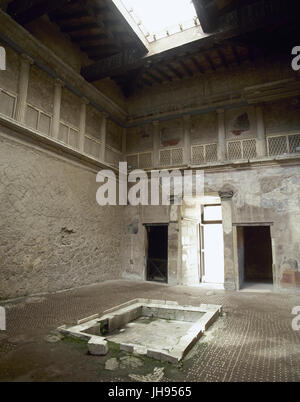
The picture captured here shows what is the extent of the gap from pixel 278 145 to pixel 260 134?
82 cm

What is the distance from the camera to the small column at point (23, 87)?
8023 millimetres

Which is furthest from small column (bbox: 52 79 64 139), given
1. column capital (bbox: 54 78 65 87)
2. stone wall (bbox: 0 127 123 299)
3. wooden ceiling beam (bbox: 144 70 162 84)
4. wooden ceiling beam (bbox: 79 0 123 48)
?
wooden ceiling beam (bbox: 144 70 162 84)

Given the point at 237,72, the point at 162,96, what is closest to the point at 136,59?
the point at 162,96

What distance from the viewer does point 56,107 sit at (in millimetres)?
9367

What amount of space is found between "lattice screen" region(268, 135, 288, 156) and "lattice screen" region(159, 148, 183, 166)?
3.62 m

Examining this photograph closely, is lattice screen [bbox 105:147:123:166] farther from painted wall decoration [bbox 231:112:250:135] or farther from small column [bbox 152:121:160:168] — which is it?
painted wall decoration [bbox 231:112:250:135]

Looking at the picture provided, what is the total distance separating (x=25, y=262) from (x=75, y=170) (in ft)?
12.1

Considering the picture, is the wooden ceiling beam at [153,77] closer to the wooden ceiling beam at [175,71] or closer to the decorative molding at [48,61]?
the wooden ceiling beam at [175,71]

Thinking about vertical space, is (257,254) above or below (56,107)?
below

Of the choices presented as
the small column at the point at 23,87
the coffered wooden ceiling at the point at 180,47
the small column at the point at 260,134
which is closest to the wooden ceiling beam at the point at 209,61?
the coffered wooden ceiling at the point at 180,47

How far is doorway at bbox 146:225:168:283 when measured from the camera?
1236cm

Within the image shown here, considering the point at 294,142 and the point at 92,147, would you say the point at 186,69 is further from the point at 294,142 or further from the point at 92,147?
the point at 294,142

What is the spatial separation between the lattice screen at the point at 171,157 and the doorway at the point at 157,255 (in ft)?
10.1

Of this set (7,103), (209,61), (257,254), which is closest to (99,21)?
(7,103)
